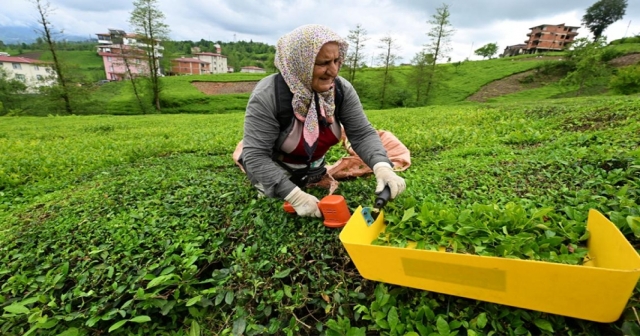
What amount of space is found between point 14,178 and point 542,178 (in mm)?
6213

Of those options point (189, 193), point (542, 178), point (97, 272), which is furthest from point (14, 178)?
point (542, 178)

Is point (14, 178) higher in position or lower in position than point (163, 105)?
higher

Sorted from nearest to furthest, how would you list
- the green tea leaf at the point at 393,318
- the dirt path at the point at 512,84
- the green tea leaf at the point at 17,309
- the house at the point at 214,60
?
the green tea leaf at the point at 393,318
the green tea leaf at the point at 17,309
the dirt path at the point at 512,84
the house at the point at 214,60

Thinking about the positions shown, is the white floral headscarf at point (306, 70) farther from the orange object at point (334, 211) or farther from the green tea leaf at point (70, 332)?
the green tea leaf at point (70, 332)

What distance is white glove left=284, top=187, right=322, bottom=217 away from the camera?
2275 millimetres

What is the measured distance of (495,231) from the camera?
71.7 inches

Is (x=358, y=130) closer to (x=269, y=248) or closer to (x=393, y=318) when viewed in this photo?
(x=269, y=248)

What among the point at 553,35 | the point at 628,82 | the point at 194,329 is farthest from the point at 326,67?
the point at 553,35

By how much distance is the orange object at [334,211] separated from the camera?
218 centimetres

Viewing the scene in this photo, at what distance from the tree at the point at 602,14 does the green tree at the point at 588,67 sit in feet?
108

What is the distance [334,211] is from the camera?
86.4 inches

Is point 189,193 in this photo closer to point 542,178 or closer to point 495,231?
point 495,231

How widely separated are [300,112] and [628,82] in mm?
24852

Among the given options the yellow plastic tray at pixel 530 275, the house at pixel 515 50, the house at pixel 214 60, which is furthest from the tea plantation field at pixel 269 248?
the house at pixel 214 60
